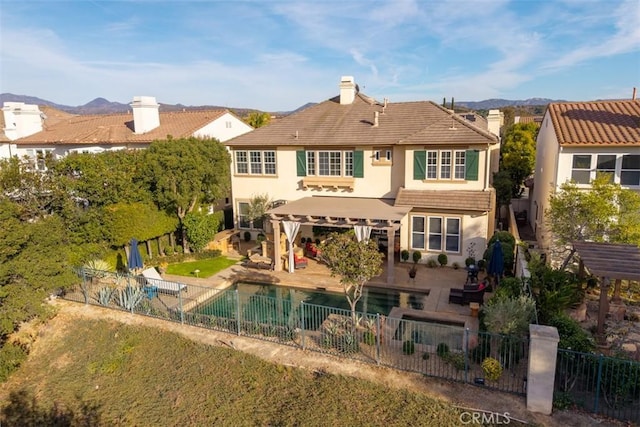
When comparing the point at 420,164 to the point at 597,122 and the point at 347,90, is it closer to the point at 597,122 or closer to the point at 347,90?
the point at 347,90

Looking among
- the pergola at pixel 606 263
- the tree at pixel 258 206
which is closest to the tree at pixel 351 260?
the pergola at pixel 606 263

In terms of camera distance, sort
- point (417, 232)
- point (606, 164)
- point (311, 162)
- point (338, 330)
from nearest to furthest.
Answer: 1. point (338, 330)
2. point (606, 164)
3. point (417, 232)
4. point (311, 162)

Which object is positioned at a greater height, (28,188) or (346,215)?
(28,188)

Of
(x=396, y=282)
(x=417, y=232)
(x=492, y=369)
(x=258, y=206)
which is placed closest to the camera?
(x=492, y=369)

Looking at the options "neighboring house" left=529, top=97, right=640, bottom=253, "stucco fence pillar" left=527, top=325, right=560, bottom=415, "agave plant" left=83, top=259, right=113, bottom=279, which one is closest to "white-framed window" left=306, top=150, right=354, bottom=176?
"neighboring house" left=529, top=97, right=640, bottom=253

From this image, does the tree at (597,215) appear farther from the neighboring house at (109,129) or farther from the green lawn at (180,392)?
the neighboring house at (109,129)

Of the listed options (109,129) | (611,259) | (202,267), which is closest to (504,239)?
(611,259)
